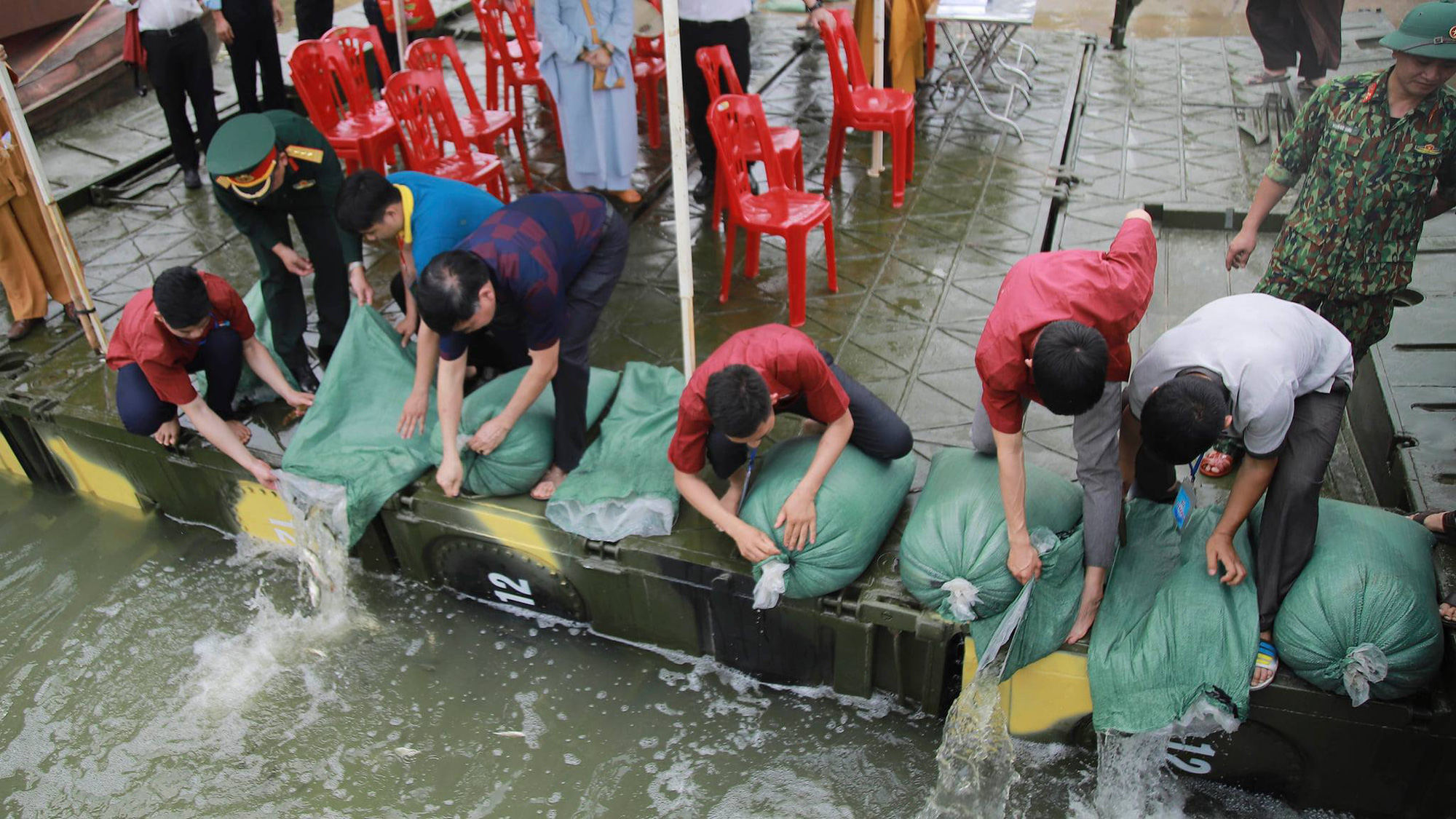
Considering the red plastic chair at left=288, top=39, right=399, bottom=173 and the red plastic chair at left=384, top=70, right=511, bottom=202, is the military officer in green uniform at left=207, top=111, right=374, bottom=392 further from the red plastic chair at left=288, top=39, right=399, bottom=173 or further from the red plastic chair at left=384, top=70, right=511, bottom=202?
the red plastic chair at left=288, top=39, right=399, bottom=173

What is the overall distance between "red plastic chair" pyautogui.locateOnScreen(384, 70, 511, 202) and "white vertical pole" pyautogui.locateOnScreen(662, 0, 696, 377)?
1.89m

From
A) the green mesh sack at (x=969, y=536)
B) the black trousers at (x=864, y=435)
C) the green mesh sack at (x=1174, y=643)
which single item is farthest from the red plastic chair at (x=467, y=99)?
the green mesh sack at (x=1174, y=643)

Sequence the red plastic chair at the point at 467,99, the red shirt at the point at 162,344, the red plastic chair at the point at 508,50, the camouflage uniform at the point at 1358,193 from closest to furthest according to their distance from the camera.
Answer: the camouflage uniform at the point at 1358,193
the red shirt at the point at 162,344
the red plastic chair at the point at 467,99
the red plastic chair at the point at 508,50

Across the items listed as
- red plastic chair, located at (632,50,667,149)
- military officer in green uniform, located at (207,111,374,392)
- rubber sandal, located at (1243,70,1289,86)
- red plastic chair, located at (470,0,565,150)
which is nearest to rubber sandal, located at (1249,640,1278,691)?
military officer in green uniform, located at (207,111,374,392)

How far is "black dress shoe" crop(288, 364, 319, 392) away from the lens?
13.9 feet

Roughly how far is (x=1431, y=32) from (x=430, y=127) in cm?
421

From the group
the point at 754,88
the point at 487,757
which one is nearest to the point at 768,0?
the point at 754,88

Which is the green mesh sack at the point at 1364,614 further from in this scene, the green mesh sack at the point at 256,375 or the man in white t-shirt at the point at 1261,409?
the green mesh sack at the point at 256,375

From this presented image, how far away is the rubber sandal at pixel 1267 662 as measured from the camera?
263cm

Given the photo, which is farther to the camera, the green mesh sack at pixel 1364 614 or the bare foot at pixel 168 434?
the bare foot at pixel 168 434

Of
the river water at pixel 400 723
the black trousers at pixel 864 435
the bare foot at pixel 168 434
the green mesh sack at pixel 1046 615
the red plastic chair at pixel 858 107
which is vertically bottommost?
the river water at pixel 400 723

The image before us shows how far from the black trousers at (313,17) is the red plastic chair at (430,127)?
6.29 ft

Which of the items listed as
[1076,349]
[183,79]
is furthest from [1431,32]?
[183,79]

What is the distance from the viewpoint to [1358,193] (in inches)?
117
